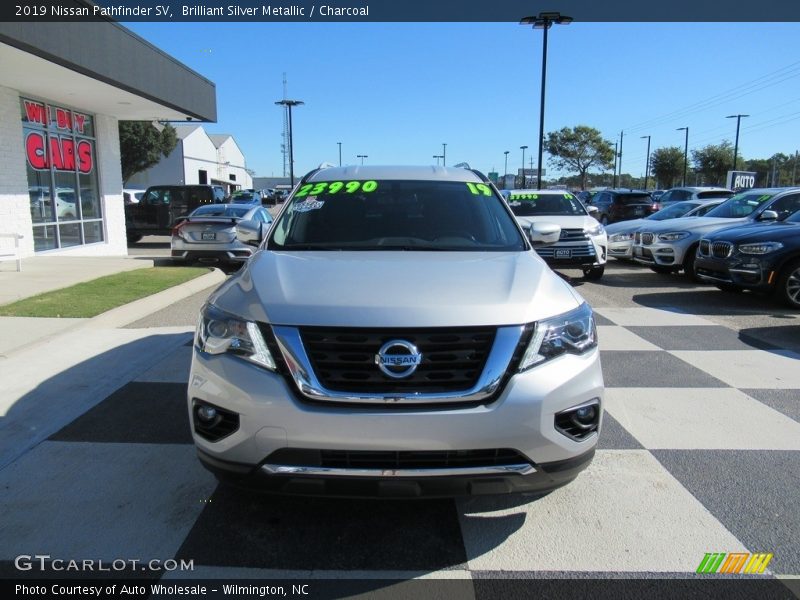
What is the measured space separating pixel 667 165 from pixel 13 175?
65.8m

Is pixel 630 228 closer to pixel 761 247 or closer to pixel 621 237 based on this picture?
pixel 621 237

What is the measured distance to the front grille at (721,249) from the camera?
9133 mm

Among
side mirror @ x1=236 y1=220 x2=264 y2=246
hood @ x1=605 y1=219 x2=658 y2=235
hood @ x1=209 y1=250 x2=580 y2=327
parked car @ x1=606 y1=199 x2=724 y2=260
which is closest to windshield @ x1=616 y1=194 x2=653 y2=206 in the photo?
parked car @ x1=606 y1=199 x2=724 y2=260

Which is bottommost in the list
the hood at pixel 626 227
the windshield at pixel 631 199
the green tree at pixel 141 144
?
the hood at pixel 626 227

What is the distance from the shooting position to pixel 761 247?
8.66 m

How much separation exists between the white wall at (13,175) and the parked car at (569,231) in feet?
33.3

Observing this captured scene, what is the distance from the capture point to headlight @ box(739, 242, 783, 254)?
8570 mm

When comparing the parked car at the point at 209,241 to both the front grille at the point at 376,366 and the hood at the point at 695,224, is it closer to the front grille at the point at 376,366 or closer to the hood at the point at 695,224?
the hood at the point at 695,224

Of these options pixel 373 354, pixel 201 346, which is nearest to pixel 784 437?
pixel 373 354

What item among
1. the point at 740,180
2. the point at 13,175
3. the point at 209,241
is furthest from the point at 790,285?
the point at 740,180

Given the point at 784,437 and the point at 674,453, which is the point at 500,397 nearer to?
the point at 674,453

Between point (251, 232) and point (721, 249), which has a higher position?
point (251, 232)

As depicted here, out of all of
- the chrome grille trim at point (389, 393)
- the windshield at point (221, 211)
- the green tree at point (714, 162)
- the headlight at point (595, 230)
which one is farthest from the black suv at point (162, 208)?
the green tree at point (714, 162)

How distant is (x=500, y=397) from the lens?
2.55 meters
